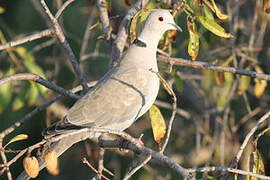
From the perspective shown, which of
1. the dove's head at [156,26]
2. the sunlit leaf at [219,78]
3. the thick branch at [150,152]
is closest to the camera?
the thick branch at [150,152]

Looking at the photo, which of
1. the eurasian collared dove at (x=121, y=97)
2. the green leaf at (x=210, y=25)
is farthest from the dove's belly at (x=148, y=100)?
the green leaf at (x=210, y=25)

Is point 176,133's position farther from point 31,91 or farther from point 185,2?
point 185,2

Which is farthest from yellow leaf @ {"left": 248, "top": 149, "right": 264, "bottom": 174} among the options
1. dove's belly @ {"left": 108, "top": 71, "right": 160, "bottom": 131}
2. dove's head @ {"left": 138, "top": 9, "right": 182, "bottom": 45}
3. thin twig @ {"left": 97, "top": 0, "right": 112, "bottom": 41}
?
thin twig @ {"left": 97, "top": 0, "right": 112, "bottom": 41}

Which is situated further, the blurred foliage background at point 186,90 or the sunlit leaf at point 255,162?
the blurred foliage background at point 186,90

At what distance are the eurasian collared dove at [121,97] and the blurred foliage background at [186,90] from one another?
26 cm

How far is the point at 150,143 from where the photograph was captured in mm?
4395

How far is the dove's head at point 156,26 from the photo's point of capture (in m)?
2.96

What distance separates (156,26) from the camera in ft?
9.91

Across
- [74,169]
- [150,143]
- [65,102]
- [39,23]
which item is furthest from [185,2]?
[39,23]

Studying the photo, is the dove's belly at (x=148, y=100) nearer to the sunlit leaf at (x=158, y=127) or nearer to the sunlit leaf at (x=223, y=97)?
the sunlit leaf at (x=158, y=127)

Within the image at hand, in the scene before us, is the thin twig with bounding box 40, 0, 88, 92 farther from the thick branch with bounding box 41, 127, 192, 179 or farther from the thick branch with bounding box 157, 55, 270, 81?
the thick branch with bounding box 41, 127, 192, 179

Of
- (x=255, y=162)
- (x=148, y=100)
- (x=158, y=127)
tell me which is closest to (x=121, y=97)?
(x=148, y=100)

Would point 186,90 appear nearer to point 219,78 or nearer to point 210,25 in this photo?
point 219,78

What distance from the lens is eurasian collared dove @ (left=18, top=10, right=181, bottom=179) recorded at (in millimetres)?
2803
